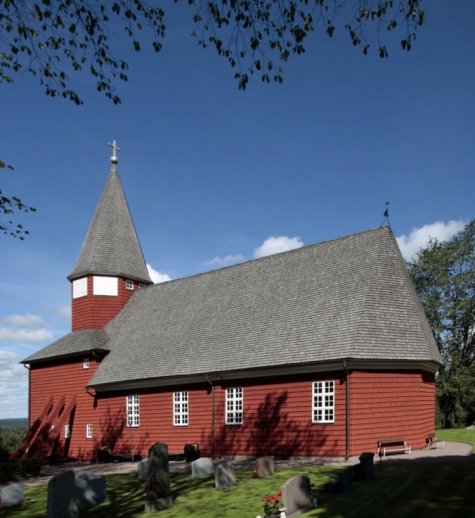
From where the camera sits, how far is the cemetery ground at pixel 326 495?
12.3 meters

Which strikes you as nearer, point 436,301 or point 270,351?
point 270,351

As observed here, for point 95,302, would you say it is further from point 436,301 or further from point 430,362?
point 436,301

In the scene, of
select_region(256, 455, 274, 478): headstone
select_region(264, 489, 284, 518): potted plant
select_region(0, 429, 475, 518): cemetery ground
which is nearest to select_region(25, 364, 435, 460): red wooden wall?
select_region(0, 429, 475, 518): cemetery ground

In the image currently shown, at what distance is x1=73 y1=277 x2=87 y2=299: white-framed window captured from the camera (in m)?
37.0

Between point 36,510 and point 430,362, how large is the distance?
1616cm

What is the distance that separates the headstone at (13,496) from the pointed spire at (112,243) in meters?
20.0

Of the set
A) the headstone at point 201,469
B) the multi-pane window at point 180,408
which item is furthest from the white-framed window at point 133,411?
the headstone at point 201,469

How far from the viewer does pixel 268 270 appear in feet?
99.1

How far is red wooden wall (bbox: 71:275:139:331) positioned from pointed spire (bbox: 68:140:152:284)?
89cm

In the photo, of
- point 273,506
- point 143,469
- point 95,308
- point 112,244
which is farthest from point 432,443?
point 112,244

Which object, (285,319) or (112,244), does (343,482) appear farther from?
(112,244)

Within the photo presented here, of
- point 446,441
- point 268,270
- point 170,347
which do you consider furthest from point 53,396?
point 446,441

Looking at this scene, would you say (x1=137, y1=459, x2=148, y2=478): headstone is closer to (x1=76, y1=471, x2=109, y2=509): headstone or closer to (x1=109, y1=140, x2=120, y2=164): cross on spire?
(x1=76, y1=471, x2=109, y2=509): headstone

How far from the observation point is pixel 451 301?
1780 inches
